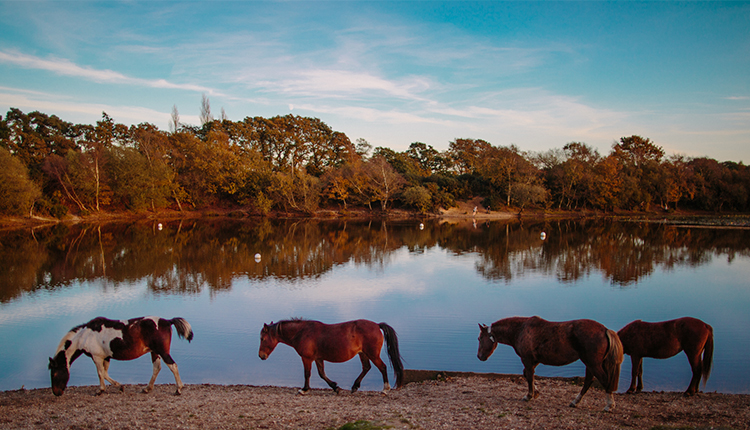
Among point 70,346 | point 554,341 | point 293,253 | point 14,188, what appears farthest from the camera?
point 14,188

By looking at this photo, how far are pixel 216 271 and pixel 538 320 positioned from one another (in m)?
15.9

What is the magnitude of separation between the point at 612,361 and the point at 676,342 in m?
1.70

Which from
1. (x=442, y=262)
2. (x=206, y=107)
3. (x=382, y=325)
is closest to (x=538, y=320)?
(x=382, y=325)

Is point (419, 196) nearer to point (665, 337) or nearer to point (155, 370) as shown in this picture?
point (665, 337)

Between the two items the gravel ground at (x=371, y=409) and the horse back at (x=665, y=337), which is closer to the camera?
the gravel ground at (x=371, y=409)

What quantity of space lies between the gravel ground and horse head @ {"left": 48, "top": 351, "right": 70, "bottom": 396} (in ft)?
0.55

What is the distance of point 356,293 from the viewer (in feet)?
50.1

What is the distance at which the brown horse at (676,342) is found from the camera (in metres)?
6.57

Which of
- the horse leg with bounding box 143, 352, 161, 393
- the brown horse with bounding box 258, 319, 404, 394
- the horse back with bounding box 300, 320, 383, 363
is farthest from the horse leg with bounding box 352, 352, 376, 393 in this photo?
the horse leg with bounding box 143, 352, 161, 393

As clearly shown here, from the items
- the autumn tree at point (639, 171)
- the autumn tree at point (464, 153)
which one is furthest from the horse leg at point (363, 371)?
the autumn tree at point (464, 153)

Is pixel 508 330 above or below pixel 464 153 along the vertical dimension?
below

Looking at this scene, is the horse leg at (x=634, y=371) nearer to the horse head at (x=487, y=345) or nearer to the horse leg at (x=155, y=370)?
the horse head at (x=487, y=345)

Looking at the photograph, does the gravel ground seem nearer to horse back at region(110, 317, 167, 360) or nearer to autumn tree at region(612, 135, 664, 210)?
horse back at region(110, 317, 167, 360)

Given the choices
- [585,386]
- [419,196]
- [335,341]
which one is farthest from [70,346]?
[419,196]
